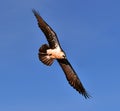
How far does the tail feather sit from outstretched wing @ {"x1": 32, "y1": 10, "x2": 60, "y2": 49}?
38 cm

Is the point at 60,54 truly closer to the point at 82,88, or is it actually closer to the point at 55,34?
the point at 55,34

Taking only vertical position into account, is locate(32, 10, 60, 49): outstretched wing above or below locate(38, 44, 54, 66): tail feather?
above

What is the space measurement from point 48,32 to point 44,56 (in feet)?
3.87

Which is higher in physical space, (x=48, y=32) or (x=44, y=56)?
(x=48, y=32)

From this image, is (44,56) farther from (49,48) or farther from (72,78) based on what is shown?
(72,78)

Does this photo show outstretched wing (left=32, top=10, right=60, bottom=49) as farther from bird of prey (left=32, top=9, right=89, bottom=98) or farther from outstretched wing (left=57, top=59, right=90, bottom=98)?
outstretched wing (left=57, top=59, right=90, bottom=98)

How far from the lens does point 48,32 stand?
2656 centimetres

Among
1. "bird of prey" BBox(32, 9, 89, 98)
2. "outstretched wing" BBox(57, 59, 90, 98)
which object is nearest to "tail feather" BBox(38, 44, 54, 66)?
"bird of prey" BBox(32, 9, 89, 98)

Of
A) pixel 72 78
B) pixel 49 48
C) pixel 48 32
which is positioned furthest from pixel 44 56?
pixel 72 78

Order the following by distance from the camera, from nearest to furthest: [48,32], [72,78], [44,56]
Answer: [48,32], [44,56], [72,78]

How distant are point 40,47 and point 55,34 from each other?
92 centimetres

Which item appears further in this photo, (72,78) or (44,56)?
(72,78)

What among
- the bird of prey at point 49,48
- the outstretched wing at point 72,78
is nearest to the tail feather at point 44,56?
the bird of prey at point 49,48

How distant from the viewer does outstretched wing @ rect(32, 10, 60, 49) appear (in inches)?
1020
